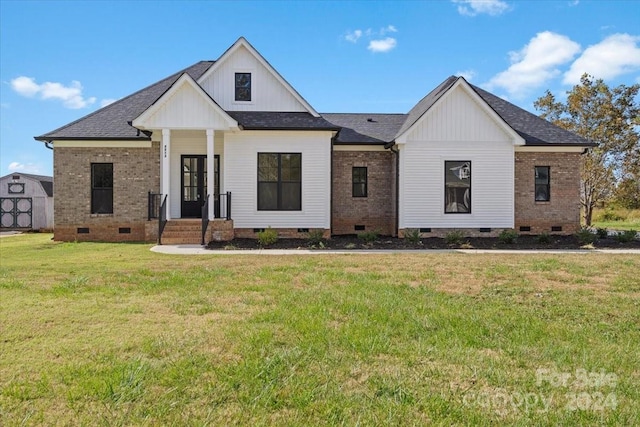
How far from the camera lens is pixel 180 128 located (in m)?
14.5

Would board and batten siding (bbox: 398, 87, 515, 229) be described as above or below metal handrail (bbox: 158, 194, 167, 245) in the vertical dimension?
above

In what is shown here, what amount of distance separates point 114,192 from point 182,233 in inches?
153

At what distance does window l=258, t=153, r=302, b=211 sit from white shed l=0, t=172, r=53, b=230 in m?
14.8

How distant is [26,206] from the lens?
23312 millimetres

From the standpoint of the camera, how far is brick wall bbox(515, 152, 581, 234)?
1694 centimetres

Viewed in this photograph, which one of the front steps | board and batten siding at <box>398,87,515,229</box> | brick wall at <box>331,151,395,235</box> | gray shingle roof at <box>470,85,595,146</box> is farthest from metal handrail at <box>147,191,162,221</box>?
gray shingle roof at <box>470,85,595,146</box>

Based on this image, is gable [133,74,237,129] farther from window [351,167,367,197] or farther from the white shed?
the white shed

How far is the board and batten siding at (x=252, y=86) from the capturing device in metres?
16.2

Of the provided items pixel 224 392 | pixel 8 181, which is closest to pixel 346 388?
pixel 224 392

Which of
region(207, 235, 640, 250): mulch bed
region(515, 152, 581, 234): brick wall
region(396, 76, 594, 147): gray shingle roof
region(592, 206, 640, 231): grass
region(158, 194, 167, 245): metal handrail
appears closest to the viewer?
region(207, 235, 640, 250): mulch bed

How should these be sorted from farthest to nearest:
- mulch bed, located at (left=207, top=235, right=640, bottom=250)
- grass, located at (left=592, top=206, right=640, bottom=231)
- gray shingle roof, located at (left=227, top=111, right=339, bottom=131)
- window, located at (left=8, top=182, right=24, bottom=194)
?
grass, located at (left=592, top=206, right=640, bottom=231)
window, located at (left=8, top=182, right=24, bottom=194)
gray shingle roof, located at (left=227, top=111, right=339, bottom=131)
mulch bed, located at (left=207, top=235, right=640, bottom=250)

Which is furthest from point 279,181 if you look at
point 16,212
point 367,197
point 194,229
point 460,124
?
point 16,212

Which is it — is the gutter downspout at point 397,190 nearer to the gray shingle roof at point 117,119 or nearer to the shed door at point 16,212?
the gray shingle roof at point 117,119

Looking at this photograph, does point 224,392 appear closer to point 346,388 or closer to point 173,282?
point 346,388
